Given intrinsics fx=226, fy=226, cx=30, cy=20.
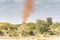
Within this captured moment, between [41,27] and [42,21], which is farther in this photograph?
[42,21]

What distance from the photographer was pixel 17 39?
103ft

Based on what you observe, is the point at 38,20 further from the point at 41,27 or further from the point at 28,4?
the point at 28,4

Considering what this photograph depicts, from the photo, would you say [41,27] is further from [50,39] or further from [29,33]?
[50,39]

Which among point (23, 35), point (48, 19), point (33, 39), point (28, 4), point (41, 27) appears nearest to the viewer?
point (33, 39)

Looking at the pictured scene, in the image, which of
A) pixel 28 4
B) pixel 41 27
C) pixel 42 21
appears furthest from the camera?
pixel 42 21

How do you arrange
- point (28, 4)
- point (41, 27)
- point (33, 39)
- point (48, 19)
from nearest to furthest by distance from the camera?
1. point (33, 39)
2. point (28, 4)
3. point (41, 27)
4. point (48, 19)

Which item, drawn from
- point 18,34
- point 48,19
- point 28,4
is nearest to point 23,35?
point 18,34

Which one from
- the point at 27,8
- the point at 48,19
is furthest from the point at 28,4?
the point at 48,19

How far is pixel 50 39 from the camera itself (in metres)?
31.6

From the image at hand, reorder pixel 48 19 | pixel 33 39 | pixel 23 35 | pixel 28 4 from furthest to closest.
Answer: pixel 48 19 < pixel 28 4 < pixel 23 35 < pixel 33 39

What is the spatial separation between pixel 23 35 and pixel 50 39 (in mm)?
6442

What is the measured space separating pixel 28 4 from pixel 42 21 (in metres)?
11.2

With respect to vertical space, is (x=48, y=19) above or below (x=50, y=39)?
above

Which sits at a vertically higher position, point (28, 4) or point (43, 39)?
point (28, 4)
